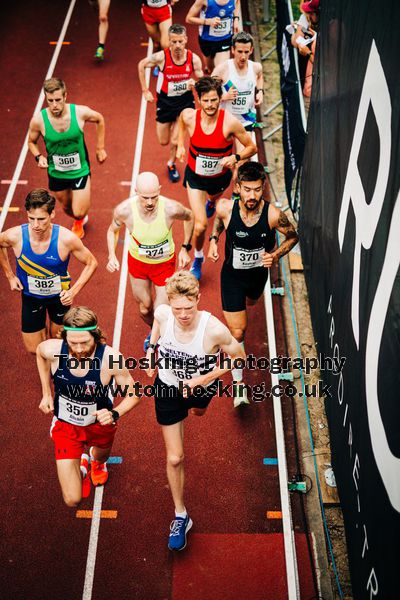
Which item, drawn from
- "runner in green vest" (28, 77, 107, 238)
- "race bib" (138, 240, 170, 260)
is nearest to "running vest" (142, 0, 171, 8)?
"runner in green vest" (28, 77, 107, 238)

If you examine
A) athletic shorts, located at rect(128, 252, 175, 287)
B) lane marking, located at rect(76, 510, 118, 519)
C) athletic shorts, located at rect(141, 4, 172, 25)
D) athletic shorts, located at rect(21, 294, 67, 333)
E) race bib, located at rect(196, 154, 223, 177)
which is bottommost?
lane marking, located at rect(76, 510, 118, 519)

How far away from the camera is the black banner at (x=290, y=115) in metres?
7.06

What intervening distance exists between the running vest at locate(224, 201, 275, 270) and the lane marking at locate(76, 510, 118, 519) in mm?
2408

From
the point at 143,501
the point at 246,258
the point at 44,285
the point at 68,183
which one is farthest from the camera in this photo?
the point at 68,183

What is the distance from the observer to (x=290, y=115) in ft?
25.3

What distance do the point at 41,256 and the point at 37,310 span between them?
0.56 metres

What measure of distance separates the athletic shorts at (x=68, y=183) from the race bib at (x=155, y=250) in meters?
1.81

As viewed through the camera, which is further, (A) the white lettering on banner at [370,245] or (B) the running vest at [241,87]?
(B) the running vest at [241,87]

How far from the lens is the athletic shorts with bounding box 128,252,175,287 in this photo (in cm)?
634

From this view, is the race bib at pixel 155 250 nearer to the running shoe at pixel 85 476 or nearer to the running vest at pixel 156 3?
the running shoe at pixel 85 476

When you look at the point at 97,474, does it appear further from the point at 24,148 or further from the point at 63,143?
the point at 24,148

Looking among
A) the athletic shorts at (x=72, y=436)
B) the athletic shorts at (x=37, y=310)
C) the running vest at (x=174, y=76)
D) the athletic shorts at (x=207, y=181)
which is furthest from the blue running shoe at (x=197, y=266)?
the athletic shorts at (x=72, y=436)

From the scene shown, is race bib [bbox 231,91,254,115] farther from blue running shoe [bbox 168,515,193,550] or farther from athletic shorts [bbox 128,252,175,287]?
blue running shoe [bbox 168,515,193,550]

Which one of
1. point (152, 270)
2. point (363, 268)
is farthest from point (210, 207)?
point (363, 268)
